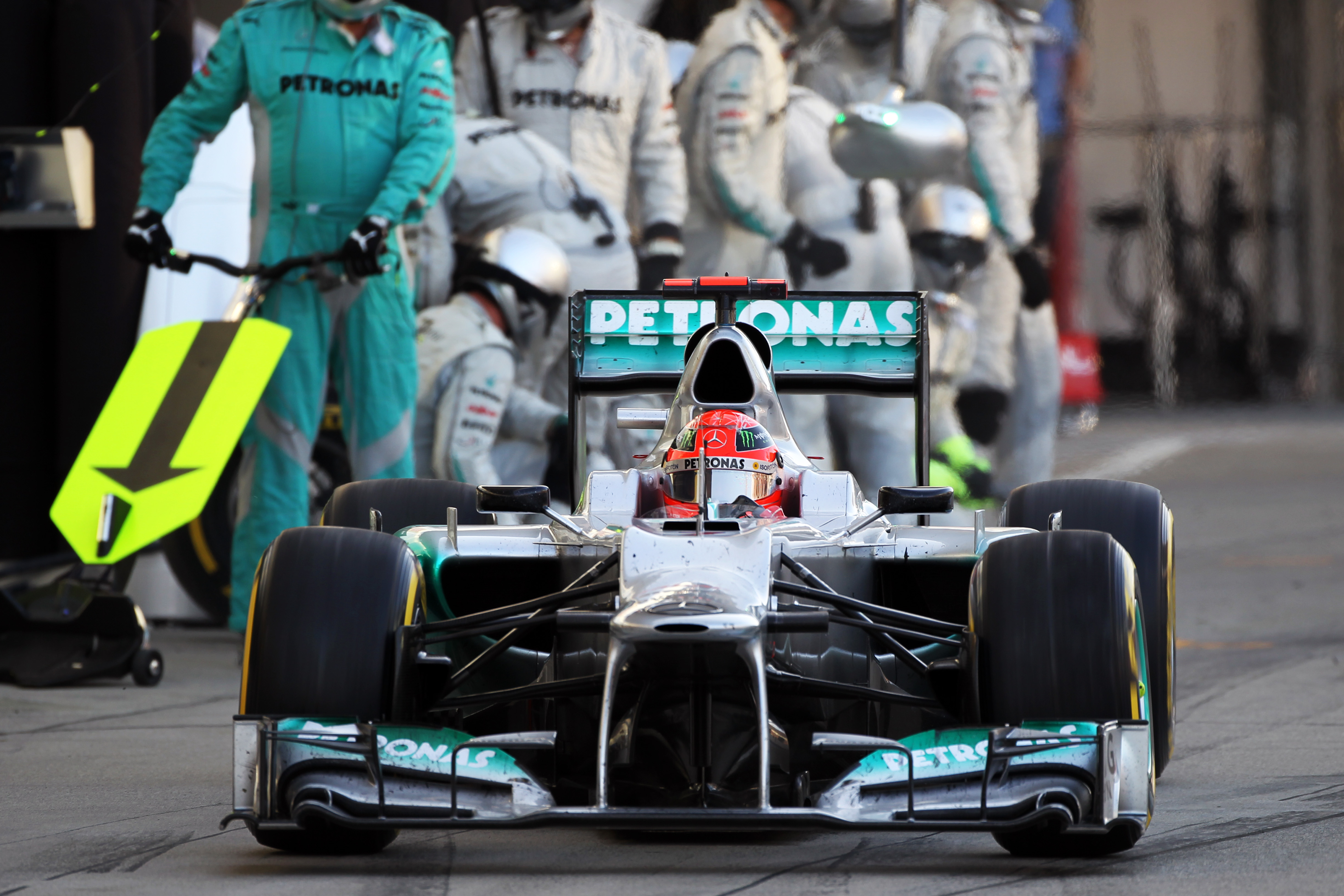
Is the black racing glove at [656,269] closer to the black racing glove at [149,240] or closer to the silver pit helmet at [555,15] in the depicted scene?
the silver pit helmet at [555,15]

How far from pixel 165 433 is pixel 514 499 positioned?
11.5 ft

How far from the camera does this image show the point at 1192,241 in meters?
30.4

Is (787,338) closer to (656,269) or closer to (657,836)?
(657,836)

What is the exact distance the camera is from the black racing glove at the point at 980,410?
12.1m

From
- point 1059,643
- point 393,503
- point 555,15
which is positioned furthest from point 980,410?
point 1059,643

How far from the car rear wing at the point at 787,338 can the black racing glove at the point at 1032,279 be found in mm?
6301

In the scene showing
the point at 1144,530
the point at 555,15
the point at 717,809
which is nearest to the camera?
the point at 717,809

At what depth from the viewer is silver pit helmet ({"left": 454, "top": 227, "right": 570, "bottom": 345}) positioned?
32.2ft

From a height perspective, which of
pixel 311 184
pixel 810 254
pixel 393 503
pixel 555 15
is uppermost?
pixel 555 15

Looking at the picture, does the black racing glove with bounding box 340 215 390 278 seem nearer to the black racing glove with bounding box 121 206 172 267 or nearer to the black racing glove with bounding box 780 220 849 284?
the black racing glove with bounding box 121 206 172 267

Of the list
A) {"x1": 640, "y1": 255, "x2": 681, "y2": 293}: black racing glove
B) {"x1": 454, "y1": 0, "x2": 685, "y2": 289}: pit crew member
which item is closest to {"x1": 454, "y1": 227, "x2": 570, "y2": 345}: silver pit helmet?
{"x1": 454, "y1": 0, "x2": 685, "y2": 289}: pit crew member

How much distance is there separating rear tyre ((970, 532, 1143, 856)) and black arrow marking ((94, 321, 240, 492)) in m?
4.28

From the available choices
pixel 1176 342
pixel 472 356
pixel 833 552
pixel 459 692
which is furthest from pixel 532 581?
pixel 1176 342

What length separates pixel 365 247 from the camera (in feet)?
25.5
